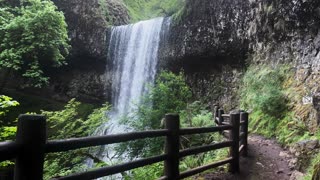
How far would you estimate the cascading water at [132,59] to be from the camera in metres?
20.9

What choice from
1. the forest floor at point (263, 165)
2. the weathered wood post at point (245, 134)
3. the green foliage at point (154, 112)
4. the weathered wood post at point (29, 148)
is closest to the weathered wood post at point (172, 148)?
the forest floor at point (263, 165)

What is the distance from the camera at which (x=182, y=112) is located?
12289mm

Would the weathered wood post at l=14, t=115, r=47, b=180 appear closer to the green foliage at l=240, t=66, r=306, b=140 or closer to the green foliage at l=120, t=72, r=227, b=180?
the green foliage at l=120, t=72, r=227, b=180

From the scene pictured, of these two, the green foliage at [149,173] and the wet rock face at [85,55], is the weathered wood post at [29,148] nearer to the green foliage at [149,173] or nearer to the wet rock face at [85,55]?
the green foliage at [149,173]

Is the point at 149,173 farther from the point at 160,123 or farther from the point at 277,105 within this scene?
the point at 277,105

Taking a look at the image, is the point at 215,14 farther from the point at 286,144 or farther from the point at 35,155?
the point at 35,155

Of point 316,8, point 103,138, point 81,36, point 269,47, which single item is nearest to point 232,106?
point 269,47

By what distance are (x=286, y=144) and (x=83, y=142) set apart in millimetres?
7460

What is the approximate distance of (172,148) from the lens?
440 centimetres

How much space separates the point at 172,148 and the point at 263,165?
333cm

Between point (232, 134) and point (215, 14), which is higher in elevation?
point (215, 14)

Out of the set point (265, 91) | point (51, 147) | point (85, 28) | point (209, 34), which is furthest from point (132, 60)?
point (51, 147)

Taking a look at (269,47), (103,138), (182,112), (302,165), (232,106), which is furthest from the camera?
(232,106)

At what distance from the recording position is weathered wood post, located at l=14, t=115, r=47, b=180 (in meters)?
2.56
